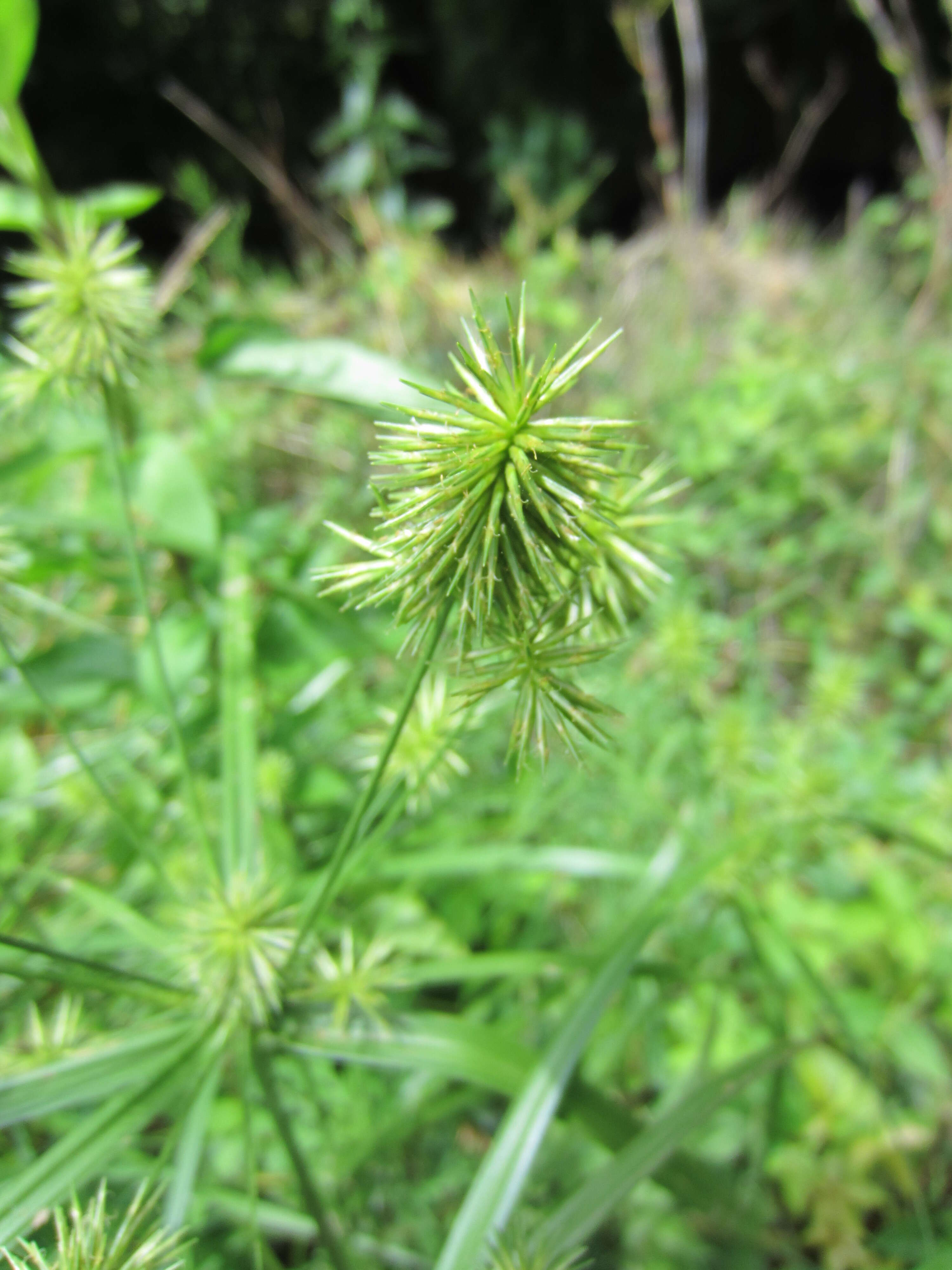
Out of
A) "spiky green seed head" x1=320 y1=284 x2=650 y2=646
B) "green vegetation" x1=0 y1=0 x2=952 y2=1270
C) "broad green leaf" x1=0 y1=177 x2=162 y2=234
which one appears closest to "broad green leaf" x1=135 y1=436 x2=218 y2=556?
"green vegetation" x1=0 y1=0 x2=952 y2=1270

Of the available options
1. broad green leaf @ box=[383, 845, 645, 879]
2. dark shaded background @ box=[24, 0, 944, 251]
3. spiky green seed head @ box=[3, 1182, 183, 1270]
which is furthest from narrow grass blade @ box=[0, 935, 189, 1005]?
dark shaded background @ box=[24, 0, 944, 251]

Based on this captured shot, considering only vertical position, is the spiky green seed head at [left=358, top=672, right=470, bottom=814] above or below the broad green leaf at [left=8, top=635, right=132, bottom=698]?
above

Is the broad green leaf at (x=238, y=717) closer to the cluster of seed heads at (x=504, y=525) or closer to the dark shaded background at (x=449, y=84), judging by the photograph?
the cluster of seed heads at (x=504, y=525)

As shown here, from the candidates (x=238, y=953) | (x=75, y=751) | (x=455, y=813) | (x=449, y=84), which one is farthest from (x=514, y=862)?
(x=449, y=84)

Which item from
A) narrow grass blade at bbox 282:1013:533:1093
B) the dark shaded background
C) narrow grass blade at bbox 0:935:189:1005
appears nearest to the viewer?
narrow grass blade at bbox 0:935:189:1005

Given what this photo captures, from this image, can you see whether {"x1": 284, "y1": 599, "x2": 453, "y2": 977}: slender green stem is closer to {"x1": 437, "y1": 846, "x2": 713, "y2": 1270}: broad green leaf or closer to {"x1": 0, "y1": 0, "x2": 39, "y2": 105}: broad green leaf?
{"x1": 437, "y1": 846, "x2": 713, "y2": 1270}: broad green leaf

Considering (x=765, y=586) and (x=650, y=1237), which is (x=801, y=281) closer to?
(x=765, y=586)

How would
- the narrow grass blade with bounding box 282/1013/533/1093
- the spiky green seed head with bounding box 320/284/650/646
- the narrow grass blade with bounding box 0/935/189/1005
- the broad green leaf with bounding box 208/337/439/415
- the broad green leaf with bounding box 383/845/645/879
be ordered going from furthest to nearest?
the broad green leaf with bounding box 383/845/645/879
the broad green leaf with bounding box 208/337/439/415
the narrow grass blade with bounding box 282/1013/533/1093
the narrow grass blade with bounding box 0/935/189/1005
the spiky green seed head with bounding box 320/284/650/646

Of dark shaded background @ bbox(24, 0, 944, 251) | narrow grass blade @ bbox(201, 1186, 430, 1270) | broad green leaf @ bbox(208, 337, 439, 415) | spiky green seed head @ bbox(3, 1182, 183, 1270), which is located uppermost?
dark shaded background @ bbox(24, 0, 944, 251)

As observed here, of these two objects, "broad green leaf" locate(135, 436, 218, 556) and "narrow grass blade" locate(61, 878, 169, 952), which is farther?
"broad green leaf" locate(135, 436, 218, 556)
